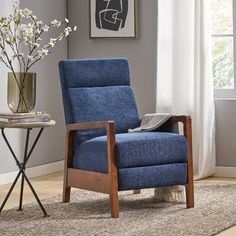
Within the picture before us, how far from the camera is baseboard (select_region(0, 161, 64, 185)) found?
6062mm

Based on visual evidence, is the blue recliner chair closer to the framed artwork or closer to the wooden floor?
the wooden floor

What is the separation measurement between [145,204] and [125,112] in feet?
2.25

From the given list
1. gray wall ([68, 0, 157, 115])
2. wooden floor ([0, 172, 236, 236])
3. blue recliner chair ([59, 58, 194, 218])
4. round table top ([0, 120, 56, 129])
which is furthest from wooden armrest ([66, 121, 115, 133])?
gray wall ([68, 0, 157, 115])

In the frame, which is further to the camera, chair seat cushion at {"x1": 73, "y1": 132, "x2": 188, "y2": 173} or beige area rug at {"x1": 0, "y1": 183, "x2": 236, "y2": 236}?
chair seat cushion at {"x1": 73, "y1": 132, "x2": 188, "y2": 173}

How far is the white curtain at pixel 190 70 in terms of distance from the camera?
6.08m

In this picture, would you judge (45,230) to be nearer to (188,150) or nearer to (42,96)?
(188,150)

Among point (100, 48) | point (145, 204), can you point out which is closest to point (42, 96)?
point (100, 48)

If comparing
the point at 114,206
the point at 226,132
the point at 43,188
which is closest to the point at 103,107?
the point at 114,206

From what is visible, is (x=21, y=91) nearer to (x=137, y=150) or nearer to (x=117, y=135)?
(x=117, y=135)

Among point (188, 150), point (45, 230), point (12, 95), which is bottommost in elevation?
point (45, 230)

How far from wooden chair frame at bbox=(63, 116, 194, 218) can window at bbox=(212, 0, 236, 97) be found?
4.83 feet

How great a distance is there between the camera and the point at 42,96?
6535mm

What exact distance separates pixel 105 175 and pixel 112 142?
0.22 m

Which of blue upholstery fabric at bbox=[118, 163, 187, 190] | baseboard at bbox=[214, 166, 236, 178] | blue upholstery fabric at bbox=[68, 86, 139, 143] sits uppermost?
blue upholstery fabric at bbox=[68, 86, 139, 143]
